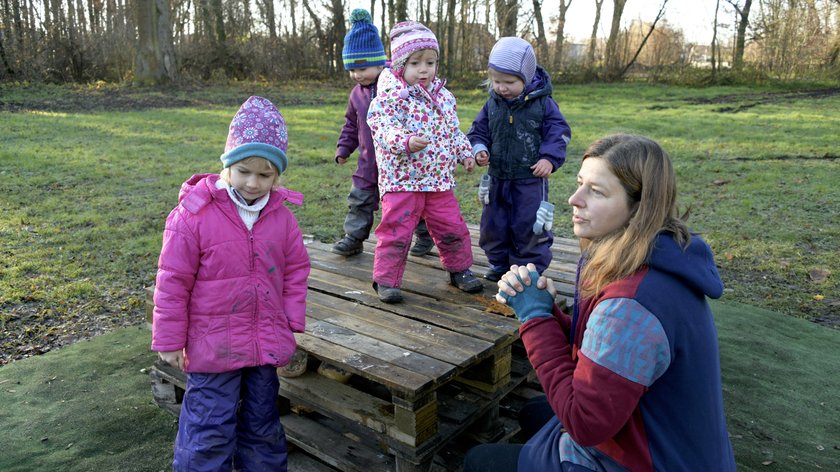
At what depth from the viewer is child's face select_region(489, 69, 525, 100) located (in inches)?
151

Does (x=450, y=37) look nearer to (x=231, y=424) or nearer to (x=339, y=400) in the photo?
(x=339, y=400)

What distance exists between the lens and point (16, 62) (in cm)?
1986

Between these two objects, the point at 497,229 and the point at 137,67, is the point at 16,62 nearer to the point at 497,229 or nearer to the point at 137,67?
the point at 137,67

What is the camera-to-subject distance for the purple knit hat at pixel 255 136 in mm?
2646

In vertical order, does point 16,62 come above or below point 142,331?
above

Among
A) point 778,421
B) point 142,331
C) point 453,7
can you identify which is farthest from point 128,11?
point 778,421

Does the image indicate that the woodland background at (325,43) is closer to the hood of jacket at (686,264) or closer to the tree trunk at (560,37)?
the tree trunk at (560,37)

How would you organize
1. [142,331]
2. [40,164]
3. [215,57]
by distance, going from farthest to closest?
1. [215,57]
2. [40,164]
3. [142,331]

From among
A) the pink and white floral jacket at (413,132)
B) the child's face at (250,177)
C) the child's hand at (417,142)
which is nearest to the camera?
the child's face at (250,177)

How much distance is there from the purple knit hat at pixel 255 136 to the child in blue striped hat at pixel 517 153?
156 centimetres

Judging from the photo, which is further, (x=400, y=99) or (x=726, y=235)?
(x=726, y=235)

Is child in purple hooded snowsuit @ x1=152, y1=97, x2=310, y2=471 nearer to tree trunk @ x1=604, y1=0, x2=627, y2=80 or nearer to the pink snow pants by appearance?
the pink snow pants

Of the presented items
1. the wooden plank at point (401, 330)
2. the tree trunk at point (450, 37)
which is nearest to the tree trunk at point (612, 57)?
the tree trunk at point (450, 37)

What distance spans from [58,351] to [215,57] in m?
22.2
